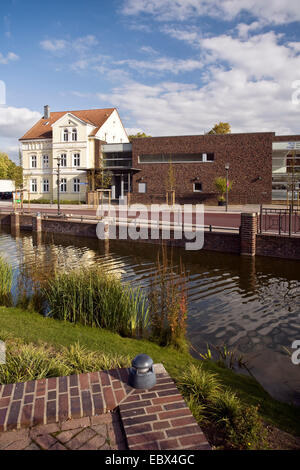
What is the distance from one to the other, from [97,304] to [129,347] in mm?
1649

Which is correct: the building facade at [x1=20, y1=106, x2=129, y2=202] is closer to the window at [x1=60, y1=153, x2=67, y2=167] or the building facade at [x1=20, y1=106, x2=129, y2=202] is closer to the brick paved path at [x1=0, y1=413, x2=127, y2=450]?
the window at [x1=60, y1=153, x2=67, y2=167]

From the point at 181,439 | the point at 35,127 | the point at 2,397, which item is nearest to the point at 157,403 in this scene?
the point at 181,439

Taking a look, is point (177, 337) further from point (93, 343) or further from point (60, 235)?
point (60, 235)

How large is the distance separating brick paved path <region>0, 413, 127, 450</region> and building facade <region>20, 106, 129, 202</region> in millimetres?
39596

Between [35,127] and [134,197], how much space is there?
20879 mm

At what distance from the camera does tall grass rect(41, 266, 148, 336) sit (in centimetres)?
736

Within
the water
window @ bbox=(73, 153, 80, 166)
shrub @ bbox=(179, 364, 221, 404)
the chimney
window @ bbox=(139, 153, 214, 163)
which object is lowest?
the water

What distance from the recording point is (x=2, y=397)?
3693mm

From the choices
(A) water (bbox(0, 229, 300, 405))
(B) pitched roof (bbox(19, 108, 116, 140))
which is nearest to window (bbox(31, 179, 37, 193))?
(B) pitched roof (bbox(19, 108, 116, 140))

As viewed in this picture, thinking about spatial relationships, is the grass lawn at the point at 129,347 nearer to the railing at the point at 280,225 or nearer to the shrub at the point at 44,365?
the shrub at the point at 44,365

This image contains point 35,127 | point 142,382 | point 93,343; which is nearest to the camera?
point 142,382

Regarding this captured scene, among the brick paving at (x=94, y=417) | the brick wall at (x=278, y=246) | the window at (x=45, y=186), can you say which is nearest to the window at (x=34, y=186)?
the window at (x=45, y=186)

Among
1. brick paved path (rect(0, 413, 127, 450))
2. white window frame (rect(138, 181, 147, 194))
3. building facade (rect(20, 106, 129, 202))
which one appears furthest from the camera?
building facade (rect(20, 106, 129, 202))
